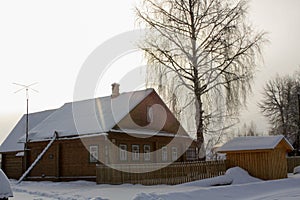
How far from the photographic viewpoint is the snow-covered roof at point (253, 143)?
2593 cm

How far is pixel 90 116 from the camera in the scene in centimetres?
3412

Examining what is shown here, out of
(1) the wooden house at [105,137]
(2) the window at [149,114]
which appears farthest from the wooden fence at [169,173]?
(2) the window at [149,114]

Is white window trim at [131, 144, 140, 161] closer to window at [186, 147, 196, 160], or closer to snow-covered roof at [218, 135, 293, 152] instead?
window at [186, 147, 196, 160]

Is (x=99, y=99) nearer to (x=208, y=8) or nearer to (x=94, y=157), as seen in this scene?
(x=94, y=157)

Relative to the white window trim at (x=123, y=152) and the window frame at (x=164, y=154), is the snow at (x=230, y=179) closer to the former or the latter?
the white window trim at (x=123, y=152)

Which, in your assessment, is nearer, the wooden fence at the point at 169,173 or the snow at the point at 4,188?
the snow at the point at 4,188

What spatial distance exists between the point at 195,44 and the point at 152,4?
4.06 metres

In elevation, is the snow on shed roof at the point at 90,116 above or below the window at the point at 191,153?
above

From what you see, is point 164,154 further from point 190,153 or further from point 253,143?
point 253,143

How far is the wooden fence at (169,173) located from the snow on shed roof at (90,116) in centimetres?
408

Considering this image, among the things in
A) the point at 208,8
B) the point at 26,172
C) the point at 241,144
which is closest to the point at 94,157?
the point at 26,172

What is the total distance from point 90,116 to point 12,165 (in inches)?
409

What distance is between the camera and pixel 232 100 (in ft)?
91.8

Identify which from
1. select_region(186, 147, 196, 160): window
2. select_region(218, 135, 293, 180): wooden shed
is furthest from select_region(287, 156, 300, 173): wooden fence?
select_region(218, 135, 293, 180): wooden shed
